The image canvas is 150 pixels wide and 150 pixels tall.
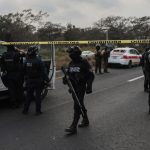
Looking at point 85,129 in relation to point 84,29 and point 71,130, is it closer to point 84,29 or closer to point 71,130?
point 71,130

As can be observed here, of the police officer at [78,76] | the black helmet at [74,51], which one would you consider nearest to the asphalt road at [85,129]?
the police officer at [78,76]

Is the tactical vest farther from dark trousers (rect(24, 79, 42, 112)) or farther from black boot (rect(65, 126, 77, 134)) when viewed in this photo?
black boot (rect(65, 126, 77, 134))

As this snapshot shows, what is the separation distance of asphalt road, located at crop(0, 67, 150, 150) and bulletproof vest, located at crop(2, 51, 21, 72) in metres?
1.04

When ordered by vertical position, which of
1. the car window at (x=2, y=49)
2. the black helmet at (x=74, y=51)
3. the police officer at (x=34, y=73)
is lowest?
the police officer at (x=34, y=73)

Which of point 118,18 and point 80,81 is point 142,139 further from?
point 118,18

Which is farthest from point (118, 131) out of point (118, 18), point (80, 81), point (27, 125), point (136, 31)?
point (118, 18)

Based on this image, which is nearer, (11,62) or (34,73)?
(34,73)

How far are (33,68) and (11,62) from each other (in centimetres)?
90

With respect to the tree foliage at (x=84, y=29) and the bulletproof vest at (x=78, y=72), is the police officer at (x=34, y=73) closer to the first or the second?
the bulletproof vest at (x=78, y=72)

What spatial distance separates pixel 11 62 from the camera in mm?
9812

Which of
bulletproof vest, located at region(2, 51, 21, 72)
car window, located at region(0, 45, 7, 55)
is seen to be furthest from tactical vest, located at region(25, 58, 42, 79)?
car window, located at region(0, 45, 7, 55)

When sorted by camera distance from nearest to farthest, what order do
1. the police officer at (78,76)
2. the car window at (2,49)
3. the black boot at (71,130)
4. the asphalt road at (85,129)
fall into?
the asphalt road at (85,129), the black boot at (71,130), the police officer at (78,76), the car window at (2,49)

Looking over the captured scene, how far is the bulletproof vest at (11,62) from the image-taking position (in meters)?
9.79

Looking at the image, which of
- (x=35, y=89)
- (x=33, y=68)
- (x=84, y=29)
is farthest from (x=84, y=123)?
(x=84, y=29)
